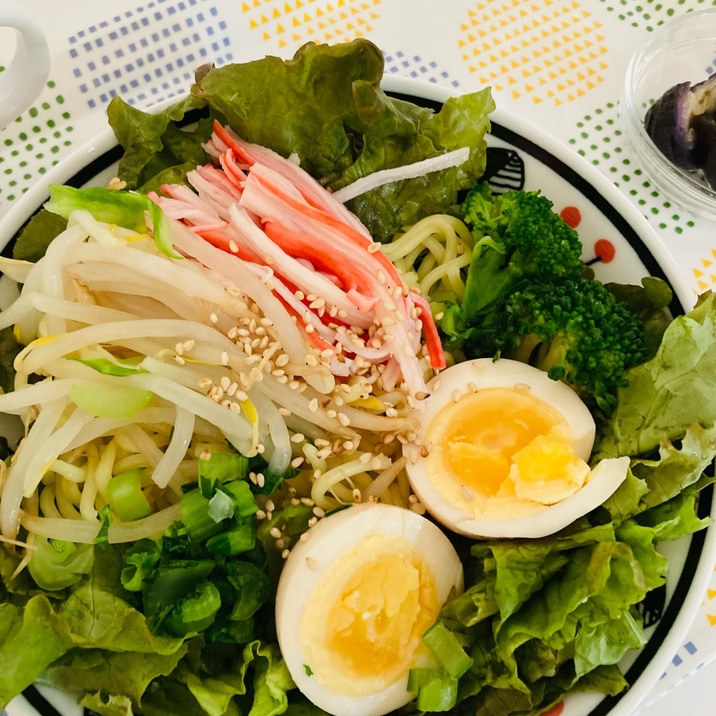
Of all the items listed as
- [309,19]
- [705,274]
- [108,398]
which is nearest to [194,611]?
[108,398]

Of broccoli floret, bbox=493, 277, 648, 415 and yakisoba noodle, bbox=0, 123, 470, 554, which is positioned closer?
yakisoba noodle, bbox=0, 123, 470, 554

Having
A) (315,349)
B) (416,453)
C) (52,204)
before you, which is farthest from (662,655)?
(52,204)

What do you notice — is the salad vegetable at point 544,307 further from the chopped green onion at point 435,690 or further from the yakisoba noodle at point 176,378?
the chopped green onion at point 435,690

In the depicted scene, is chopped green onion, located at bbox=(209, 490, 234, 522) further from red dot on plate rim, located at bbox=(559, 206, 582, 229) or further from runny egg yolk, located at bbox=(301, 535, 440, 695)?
red dot on plate rim, located at bbox=(559, 206, 582, 229)

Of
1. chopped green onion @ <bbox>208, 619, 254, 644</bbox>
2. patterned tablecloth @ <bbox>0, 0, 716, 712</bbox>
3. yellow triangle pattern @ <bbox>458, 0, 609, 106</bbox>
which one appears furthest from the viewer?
yellow triangle pattern @ <bbox>458, 0, 609, 106</bbox>

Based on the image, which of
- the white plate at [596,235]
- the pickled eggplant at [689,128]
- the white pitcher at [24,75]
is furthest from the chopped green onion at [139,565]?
the pickled eggplant at [689,128]

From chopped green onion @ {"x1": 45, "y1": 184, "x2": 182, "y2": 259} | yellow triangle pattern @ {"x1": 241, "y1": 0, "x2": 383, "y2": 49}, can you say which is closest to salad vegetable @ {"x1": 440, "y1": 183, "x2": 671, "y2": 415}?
chopped green onion @ {"x1": 45, "y1": 184, "x2": 182, "y2": 259}

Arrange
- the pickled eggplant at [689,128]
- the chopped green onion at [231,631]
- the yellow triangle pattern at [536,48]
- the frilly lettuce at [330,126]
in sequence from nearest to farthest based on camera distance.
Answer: the chopped green onion at [231,631] < the frilly lettuce at [330,126] < the pickled eggplant at [689,128] < the yellow triangle pattern at [536,48]
